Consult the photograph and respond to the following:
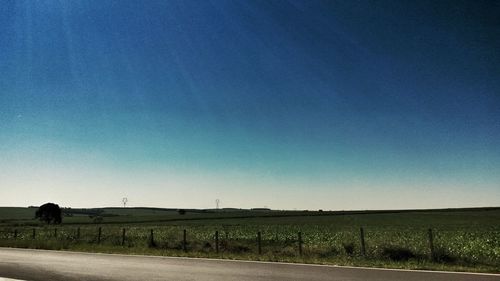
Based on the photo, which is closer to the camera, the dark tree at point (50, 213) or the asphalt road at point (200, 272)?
the asphalt road at point (200, 272)

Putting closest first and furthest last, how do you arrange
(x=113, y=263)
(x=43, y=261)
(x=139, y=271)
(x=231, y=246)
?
(x=139, y=271), (x=113, y=263), (x=43, y=261), (x=231, y=246)

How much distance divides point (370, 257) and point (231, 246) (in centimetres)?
747

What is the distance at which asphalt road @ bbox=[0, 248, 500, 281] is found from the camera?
1088cm

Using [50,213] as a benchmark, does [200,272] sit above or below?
below

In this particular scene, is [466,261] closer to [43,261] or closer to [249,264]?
[249,264]

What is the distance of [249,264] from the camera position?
14.3m

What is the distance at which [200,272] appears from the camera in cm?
1229

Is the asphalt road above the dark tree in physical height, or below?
below

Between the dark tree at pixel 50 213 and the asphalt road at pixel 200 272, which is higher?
the dark tree at pixel 50 213

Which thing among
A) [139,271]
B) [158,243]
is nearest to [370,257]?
[139,271]

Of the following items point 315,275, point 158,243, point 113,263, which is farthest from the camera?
point 158,243

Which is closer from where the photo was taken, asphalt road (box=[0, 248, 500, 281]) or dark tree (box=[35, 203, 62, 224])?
asphalt road (box=[0, 248, 500, 281])

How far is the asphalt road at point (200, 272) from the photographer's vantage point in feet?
35.7

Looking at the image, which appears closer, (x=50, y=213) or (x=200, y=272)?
(x=200, y=272)
